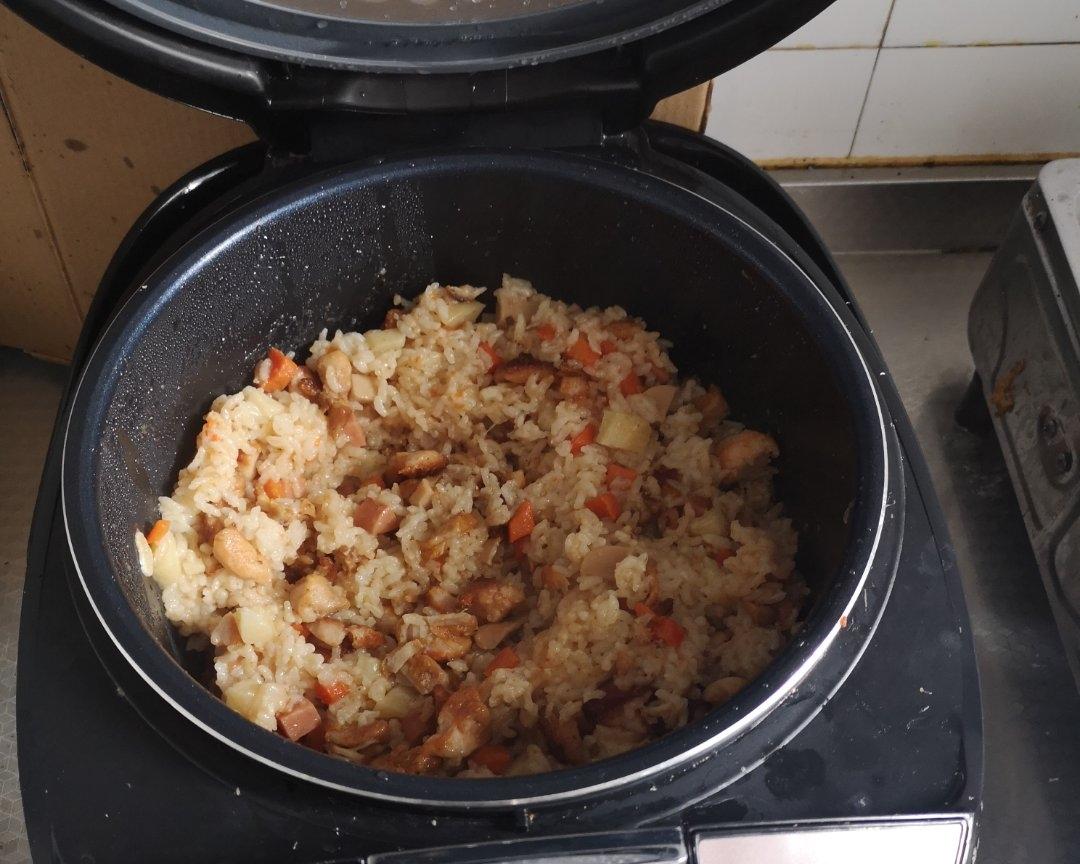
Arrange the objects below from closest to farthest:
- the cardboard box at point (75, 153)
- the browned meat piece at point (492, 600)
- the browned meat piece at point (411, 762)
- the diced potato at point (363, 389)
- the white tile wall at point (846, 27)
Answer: the browned meat piece at point (411, 762) < the browned meat piece at point (492, 600) < the diced potato at point (363, 389) < the cardboard box at point (75, 153) < the white tile wall at point (846, 27)

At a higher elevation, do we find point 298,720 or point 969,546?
point 298,720

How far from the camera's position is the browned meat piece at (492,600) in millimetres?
942

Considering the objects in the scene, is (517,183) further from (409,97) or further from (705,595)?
(705,595)

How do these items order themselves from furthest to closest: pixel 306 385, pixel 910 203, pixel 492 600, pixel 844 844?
pixel 910 203 → pixel 306 385 → pixel 492 600 → pixel 844 844

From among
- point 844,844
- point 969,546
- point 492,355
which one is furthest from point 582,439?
point 969,546

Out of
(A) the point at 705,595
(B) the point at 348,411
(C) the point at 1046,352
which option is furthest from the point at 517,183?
(C) the point at 1046,352

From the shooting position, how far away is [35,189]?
4.29 feet

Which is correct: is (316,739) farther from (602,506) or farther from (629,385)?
(629,385)

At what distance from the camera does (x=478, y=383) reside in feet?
3.52

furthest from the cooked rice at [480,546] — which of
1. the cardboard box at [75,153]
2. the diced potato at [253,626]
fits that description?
the cardboard box at [75,153]

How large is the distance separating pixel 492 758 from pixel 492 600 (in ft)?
0.51

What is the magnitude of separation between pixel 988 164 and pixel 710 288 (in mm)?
796

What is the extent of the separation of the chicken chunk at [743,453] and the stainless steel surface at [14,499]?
95 cm

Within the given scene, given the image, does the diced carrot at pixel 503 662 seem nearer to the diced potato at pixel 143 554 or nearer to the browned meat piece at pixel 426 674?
the browned meat piece at pixel 426 674
